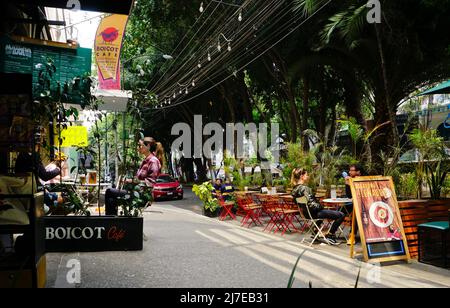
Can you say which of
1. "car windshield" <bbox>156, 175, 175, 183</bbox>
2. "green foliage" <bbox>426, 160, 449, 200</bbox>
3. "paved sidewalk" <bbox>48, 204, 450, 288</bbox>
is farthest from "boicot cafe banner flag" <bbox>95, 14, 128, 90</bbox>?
"car windshield" <bbox>156, 175, 175, 183</bbox>

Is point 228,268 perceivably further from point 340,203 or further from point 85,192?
point 85,192

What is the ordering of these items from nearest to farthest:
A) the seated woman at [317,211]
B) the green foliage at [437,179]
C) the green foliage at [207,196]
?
the green foliage at [437,179]
the seated woman at [317,211]
the green foliage at [207,196]

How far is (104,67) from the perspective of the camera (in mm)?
13195

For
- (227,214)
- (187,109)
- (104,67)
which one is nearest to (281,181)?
(227,214)

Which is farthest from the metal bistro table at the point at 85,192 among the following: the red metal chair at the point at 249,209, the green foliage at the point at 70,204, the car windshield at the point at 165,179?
the car windshield at the point at 165,179

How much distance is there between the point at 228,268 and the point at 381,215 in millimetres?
2756

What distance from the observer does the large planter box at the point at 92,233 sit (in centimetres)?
700

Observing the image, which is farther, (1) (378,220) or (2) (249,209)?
(2) (249,209)

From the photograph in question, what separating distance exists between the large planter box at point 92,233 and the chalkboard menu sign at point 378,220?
362 centimetres

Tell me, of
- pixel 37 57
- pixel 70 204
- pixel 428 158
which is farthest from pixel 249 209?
pixel 37 57

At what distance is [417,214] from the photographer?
767 cm

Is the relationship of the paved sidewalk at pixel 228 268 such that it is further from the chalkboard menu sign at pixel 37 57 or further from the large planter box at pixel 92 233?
the chalkboard menu sign at pixel 37 57

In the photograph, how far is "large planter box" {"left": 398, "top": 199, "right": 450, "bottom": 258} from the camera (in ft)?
24.9

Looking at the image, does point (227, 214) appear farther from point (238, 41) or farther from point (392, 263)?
point (392, 263)
